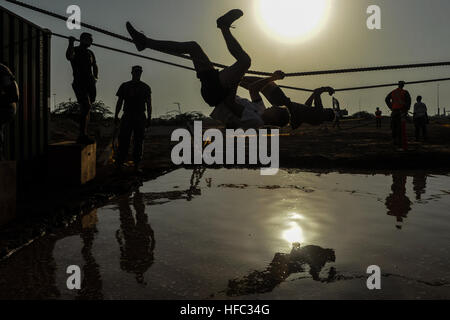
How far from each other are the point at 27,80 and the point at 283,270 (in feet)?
19.9

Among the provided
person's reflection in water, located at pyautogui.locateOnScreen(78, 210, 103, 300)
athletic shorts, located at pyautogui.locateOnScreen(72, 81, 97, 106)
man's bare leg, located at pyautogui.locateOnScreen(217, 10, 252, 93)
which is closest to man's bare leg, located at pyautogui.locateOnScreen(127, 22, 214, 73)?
man's bare leg, located at pyautogui.locateOnScreen(217, 10, 252, 93)

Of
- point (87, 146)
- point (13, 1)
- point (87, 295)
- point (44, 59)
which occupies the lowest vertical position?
point (87, 295)

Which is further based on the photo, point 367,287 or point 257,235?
point 257,235

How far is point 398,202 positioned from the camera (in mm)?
5801

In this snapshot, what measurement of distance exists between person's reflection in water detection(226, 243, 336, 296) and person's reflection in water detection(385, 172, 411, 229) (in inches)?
58.8

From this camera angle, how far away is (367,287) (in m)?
2.71

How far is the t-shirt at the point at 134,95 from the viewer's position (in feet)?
27.3

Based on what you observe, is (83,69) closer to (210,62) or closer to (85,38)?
(85,38)

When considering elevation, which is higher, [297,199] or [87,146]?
[87,146]

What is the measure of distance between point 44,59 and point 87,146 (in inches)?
75.5

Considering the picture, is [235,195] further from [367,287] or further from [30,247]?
[367,287]

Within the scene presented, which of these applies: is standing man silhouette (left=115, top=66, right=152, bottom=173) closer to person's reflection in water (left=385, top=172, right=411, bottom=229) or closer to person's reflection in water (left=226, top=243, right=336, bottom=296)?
person's reflection in water (left=385, top=172, right=411, bottom=229)

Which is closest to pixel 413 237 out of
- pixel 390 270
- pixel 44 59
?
pixel 390 270

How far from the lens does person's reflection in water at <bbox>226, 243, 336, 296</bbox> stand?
270cm
